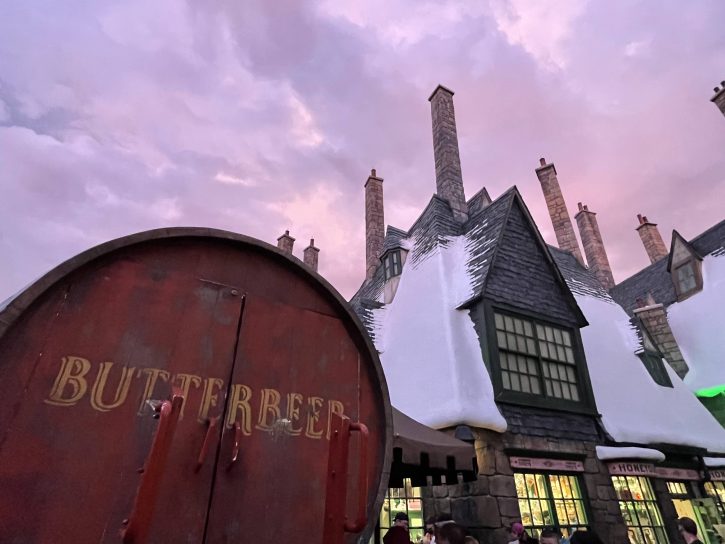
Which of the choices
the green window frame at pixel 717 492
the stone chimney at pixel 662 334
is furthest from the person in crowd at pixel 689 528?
the stone chimney at pixel 662 334

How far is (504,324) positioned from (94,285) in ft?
25.8

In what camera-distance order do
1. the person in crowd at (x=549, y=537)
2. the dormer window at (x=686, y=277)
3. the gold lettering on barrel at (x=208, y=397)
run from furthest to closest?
the dormer window at (x=686, y=277) → the person in crowd at (x=549, y=537) → the gold lettering on barrel at (x=208, y=397)

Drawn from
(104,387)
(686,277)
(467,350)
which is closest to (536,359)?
(467,350)

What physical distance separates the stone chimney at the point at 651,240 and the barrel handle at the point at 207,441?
76.3 ft

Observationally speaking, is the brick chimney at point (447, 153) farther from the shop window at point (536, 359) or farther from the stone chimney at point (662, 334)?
the stone chimney at point (662, 334)

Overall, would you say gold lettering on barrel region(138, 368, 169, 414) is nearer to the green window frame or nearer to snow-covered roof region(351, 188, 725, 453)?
snow-covered roof region(351, 188, 725, 453)

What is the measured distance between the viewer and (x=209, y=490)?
2.01 metres

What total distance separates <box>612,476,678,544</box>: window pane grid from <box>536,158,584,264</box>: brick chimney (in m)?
10.2

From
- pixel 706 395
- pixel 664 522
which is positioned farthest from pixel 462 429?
pixel 706 395

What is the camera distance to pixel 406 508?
23.7 feet

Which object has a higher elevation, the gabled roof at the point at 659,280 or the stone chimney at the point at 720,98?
the stone chimney at the point at 720,98

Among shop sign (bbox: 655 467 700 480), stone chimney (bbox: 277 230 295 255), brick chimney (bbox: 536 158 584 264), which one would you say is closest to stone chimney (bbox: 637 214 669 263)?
brick chimney (bbox: 536 158 584 264)

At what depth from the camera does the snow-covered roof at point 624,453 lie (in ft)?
26.2

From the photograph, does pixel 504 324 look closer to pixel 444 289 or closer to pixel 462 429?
pixel 444 289
